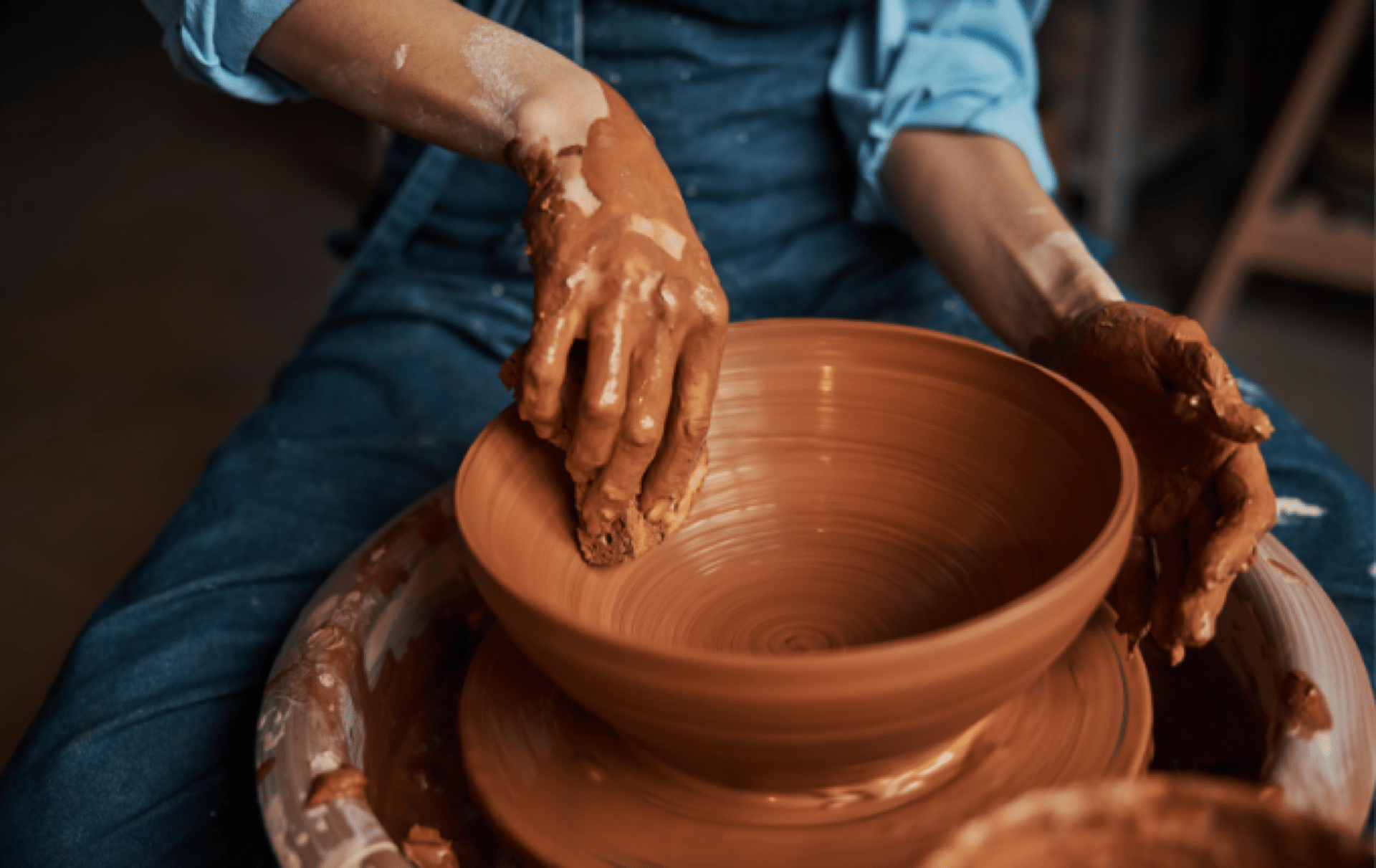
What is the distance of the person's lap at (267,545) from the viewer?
749 millimetres

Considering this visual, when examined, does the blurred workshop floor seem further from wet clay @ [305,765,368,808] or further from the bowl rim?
the bowl rim

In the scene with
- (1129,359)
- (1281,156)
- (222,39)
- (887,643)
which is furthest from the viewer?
(1281,156)

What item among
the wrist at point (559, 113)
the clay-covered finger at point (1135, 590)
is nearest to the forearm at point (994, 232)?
the clay-covered finger at point (1135, 590)

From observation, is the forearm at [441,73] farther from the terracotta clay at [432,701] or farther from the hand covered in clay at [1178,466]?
the hand covered in clay at [1178,466]

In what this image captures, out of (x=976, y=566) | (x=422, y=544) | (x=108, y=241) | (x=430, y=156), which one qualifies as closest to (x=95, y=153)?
(x=108, y=241)

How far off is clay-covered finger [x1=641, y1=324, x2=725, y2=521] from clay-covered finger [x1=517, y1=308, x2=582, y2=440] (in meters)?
0.08

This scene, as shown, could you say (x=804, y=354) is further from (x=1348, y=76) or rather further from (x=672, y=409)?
(x=1348, y=76)

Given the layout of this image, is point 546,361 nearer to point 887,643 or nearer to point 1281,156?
point 887,643

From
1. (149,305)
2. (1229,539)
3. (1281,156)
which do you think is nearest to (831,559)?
(1229,539)

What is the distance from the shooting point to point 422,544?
84cm

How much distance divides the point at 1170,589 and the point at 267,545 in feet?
2.56

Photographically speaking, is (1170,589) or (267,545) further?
(267,545)

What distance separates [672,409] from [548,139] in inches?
9.5

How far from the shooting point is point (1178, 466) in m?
0.77
